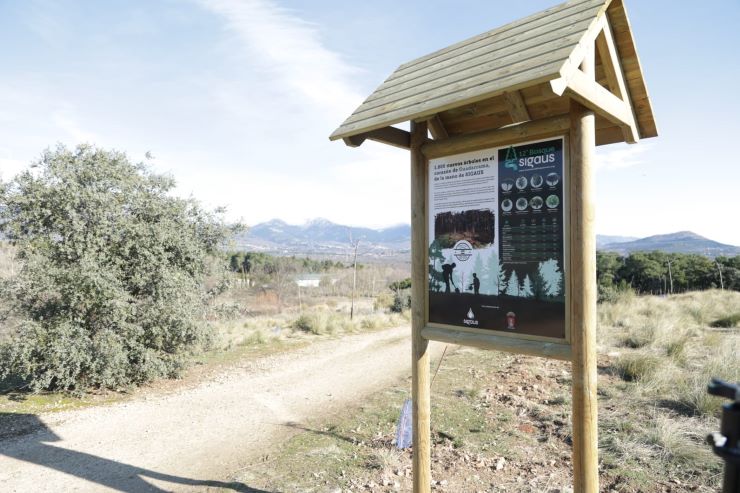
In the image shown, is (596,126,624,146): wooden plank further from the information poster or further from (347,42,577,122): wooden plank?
(347,42,577,122): wooden plank

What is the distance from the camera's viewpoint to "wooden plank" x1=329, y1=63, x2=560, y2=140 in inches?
108

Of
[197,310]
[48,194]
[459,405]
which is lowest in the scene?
[459,405]

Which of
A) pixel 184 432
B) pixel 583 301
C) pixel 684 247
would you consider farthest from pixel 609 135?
pixel 684 247

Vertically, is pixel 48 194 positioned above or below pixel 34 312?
above

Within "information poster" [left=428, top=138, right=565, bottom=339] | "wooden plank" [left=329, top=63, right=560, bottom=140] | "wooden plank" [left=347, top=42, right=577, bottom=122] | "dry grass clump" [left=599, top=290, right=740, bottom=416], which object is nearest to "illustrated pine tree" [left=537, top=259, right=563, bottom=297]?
"information poster" [left=428, top=138, right=565, bottom=339]

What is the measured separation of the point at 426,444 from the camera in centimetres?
382

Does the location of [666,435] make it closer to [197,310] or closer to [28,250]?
[197,310]

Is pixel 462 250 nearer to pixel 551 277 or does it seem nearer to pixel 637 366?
pixel 551 277

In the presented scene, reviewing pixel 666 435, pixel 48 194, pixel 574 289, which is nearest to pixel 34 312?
pixel 48 194

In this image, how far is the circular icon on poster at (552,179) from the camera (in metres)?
3.13

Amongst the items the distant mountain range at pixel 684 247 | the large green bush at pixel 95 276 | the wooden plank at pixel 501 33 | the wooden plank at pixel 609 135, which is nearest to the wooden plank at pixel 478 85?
the wooden plank at pixel 501 33

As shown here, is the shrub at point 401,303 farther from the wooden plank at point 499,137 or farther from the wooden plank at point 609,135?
the wooden plank at point 499,137

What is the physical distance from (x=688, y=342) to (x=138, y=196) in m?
11.0

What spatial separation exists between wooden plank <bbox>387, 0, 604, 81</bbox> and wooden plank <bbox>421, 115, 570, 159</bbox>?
2.76 ft
